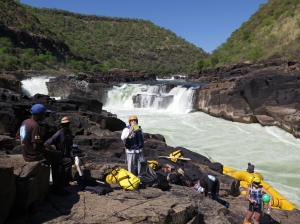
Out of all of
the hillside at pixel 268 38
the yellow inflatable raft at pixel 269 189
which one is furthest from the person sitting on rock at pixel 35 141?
the hillside at pixel 268 38

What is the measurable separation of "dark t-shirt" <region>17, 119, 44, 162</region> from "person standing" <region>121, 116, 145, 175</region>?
1937 mm

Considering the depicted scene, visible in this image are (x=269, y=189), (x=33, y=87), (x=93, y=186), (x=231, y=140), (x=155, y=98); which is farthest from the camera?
(x=33, y=87)

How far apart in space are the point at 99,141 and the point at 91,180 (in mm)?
5926

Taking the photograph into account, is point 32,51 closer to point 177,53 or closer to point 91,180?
point 91,180

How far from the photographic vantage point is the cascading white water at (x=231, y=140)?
11.6 m

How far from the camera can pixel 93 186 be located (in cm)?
505

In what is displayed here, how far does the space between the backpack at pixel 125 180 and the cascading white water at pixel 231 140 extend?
5.77m

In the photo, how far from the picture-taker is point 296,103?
19.2m

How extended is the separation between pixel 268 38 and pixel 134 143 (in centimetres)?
4655

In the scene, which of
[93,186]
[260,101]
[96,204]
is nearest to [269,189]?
[93,186]

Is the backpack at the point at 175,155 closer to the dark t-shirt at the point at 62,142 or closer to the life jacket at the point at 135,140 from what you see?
the life jacket at the point at 135,140

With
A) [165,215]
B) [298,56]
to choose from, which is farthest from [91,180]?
[298,56]

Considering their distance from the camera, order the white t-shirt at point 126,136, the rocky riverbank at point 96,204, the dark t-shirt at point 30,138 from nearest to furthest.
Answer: the rocky riverbank at point 96,204, the dark t-shirt at point 30,138, the white t-shirt at point 126,136

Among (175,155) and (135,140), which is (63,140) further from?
(175,155)
